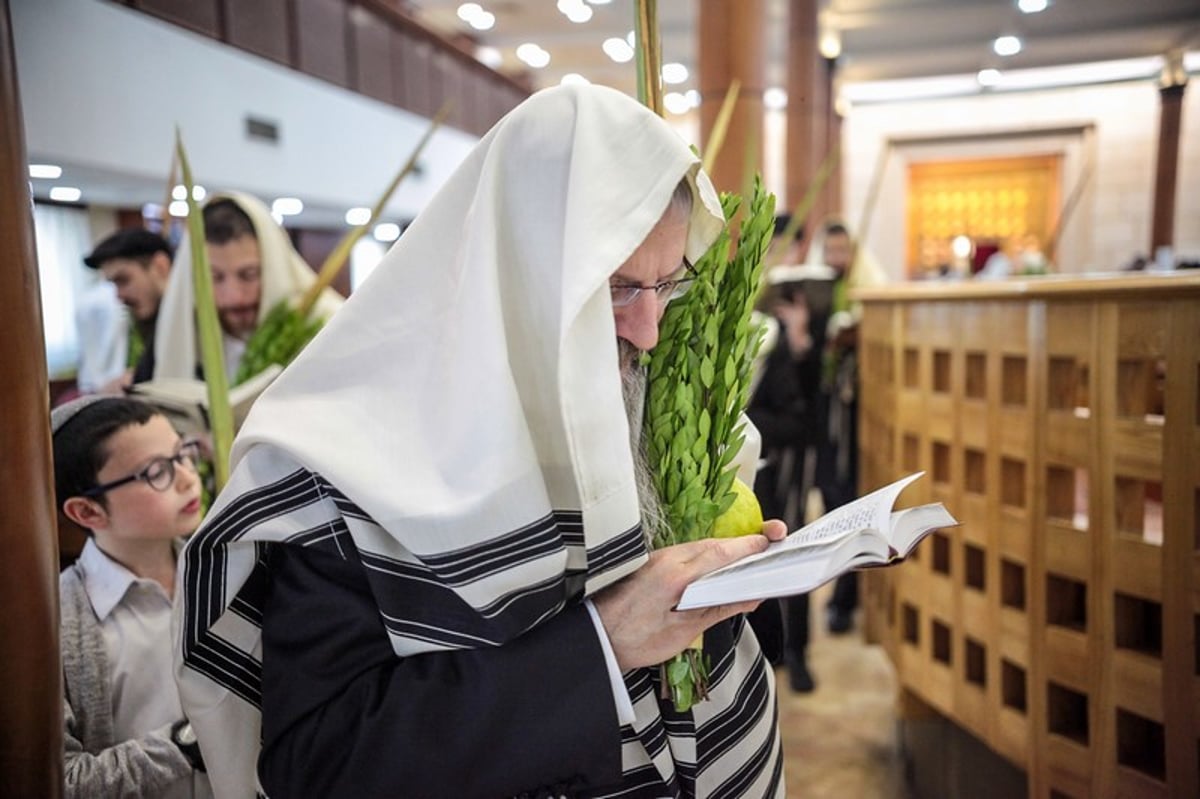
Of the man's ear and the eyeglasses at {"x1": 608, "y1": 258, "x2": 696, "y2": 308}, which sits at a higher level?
the eyeglasses at {"x1": 608, "y1": 258, "x2": 696, "y2": 308}

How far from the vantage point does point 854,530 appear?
905 mm

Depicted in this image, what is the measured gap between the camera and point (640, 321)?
1.11m

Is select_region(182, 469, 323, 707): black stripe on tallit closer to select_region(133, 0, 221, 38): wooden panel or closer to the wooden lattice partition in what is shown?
the wooden lattice partition

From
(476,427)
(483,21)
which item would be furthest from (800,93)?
(476,427)


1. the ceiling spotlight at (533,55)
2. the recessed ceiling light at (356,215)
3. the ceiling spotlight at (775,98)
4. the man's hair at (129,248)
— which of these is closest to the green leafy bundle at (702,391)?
the man's hair at (129,248)

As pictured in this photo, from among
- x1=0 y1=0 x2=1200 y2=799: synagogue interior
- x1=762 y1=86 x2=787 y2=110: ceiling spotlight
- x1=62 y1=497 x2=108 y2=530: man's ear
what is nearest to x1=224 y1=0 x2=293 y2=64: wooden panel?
x1=0 y1=0 x2=1200 y2=799: synagogue interior

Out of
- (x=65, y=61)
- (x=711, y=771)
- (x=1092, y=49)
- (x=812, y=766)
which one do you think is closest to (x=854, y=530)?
(x=711, y=771)

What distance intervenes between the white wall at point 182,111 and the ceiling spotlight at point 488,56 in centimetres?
226

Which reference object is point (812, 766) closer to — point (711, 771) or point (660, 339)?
point (711, 771)

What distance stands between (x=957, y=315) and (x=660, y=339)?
5.86 feet

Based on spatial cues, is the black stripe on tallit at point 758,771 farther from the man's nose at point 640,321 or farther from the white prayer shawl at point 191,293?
the white prayer shawl at point 191,293

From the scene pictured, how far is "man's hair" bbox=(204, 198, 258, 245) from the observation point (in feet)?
8.77

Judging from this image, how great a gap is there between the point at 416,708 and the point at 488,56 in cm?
1067

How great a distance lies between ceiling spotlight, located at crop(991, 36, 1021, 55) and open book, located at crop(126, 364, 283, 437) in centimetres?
1136
